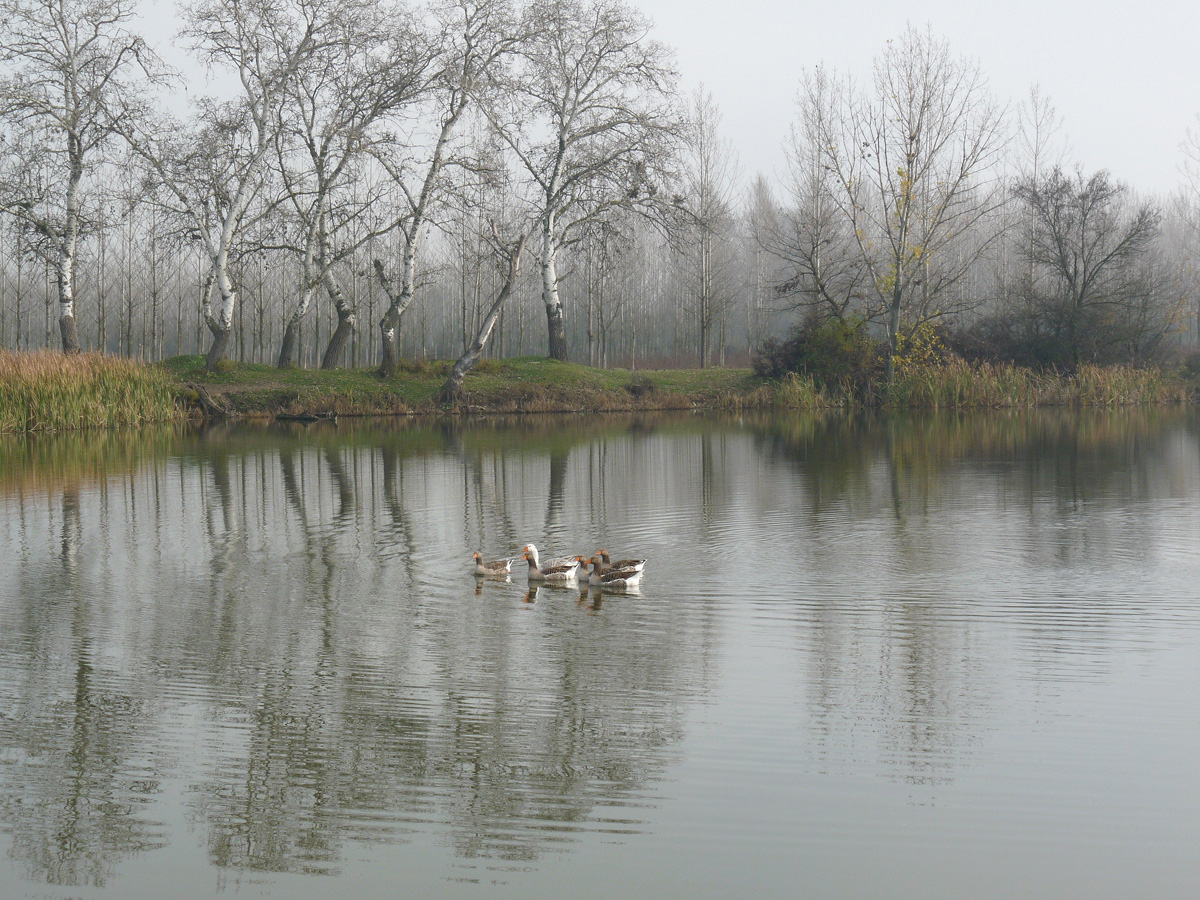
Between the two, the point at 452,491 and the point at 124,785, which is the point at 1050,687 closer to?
the point at 124,785

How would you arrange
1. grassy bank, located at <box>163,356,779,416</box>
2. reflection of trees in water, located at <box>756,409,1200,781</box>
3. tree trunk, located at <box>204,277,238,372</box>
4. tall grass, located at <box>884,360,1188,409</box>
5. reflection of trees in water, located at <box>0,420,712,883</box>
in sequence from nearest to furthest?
reflection of trees in water, located at <box>0,420,712,883</box> → reflection of trees in water, located at <box>756,409,1200,781</box> → grassy bank, located at <box>163,356,779,416</box> → tree trunk, located at <box>204,277,238,372</box> → tall grass, located at <box>884,360,1188,409</box>

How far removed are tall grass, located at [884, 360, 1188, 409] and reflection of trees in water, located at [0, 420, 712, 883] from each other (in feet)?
91.1

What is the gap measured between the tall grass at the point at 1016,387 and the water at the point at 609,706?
78.2 ft

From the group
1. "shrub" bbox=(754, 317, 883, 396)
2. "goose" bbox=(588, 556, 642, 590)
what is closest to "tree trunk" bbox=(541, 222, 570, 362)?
"shrub" bbox=(754, 317, 883, 396)

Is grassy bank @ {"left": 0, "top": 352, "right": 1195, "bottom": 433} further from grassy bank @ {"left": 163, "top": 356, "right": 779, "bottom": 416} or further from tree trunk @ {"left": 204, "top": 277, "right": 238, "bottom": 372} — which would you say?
tree trunk @ {"left": 204, "top": 277, "right": 238, "bottom": 372}

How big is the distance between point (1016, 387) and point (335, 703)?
112 ft

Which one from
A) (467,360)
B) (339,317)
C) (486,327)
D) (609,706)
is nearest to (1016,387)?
(486,327)

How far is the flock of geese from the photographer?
340 inches

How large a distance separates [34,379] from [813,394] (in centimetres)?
2372

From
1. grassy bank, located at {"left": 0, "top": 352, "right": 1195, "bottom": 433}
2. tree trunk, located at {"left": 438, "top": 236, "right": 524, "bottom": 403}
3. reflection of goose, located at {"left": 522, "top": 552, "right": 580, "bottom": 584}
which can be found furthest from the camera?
tree trunk, located at {"left": 438, "top": 236, "right": 524, "bottom": 403}

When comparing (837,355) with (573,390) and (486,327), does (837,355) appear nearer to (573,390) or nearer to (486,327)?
(573,390)

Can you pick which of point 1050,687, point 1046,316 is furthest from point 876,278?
point 1050,687

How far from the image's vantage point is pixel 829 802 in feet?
14.5

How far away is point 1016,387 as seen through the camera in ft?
119
